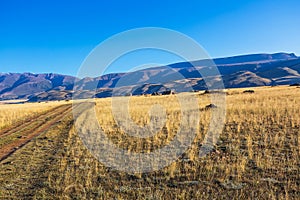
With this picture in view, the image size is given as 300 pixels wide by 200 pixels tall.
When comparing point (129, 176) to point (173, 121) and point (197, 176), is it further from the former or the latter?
point (173, 121)

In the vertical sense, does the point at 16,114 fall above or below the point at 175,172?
above

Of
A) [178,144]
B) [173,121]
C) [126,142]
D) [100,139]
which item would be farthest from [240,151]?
[173,121]

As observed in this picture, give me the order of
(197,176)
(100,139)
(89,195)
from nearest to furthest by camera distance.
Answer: (89,195) → (197,176) → (100,139)

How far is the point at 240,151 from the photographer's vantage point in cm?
1248

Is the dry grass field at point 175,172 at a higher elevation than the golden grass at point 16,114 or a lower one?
lower

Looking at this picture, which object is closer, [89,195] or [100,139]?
[89,195]

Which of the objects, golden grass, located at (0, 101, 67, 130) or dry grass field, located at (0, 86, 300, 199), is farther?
golden grass, located at (0, 101, 67, 130)

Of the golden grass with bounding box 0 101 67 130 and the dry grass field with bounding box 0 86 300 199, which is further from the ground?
the golden grass with bounding box 0 101 67 130

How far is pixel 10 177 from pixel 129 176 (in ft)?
13.3

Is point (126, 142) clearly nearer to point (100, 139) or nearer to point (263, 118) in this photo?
point (100, 139)

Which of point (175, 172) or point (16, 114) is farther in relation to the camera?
point (16, 114)

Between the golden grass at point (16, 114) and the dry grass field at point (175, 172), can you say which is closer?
the dry grass field at point (175, 172)

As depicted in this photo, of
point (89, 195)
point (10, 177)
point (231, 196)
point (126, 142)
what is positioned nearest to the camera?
point (231, 196)

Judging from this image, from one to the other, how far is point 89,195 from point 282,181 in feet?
17.9
